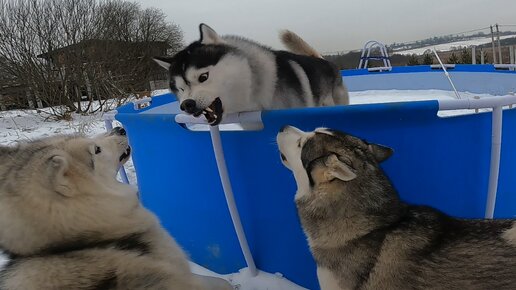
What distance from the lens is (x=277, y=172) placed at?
286cm

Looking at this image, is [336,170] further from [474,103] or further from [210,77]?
[210,77]

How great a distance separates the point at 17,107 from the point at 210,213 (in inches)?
600

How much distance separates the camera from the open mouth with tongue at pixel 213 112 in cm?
294

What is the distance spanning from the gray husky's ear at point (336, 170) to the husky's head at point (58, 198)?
1.05m

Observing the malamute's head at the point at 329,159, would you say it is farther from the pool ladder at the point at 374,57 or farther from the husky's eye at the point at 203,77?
the pool ladder at the point at 374,57

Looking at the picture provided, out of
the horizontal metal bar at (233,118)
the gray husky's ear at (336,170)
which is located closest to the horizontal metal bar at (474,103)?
the gray husky's ear at (336,170)

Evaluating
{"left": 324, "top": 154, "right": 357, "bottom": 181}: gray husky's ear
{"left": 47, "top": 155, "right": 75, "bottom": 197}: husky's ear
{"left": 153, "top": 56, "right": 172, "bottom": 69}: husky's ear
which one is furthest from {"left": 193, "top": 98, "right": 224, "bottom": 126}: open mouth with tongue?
{"left": 47, "top": 155, "right": 75, "bottom": 197}: husky's ear

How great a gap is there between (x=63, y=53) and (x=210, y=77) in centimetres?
1372

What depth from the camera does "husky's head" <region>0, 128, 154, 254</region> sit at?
1.92 meters

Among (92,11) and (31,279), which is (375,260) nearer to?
(31,279)

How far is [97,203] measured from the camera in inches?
82.6

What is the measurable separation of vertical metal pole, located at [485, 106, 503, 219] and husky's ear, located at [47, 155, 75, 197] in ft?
7.89

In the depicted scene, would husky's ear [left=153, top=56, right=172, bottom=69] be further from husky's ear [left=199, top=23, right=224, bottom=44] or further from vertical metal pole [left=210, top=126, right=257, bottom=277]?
vertical metal pole [left=210, top=126, right=257, bottom=277]

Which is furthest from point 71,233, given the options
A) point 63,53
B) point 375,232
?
point 63,53
